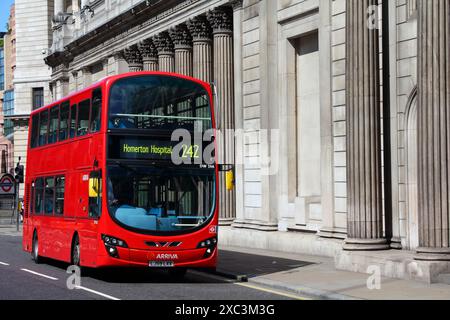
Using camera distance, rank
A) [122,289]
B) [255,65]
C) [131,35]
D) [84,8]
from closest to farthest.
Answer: [122,289] → [255,65] → [131,35] → [84,8]

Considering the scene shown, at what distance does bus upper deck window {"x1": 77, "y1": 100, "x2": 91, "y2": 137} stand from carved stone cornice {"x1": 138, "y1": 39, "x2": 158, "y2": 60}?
769 inches

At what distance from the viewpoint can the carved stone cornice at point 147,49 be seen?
40969 mm

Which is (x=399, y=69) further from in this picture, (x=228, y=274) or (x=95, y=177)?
(x=95, y=177)

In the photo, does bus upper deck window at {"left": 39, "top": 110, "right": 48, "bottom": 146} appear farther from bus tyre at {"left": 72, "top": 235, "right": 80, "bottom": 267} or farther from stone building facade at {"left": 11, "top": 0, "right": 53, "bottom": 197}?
stone building facade at {"left": 11, "top": 0, "right": 53, "bottom": 197}

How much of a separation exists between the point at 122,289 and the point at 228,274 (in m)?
3.30

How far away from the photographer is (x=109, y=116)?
763 inches

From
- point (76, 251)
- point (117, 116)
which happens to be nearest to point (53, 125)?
point (76, 251)

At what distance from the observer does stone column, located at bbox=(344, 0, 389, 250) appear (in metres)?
20.8

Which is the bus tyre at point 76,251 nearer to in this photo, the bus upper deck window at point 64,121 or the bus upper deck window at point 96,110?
the bus upper deck window at point 64,121

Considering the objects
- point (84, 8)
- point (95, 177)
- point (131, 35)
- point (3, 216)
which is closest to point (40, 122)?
point (95, 177)

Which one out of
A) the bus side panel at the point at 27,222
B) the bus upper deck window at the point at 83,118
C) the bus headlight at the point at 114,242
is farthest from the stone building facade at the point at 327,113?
the bus side panel at the point at 27,222

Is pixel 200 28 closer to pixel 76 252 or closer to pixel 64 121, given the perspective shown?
pixel 64 121

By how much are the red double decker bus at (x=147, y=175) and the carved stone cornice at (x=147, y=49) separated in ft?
66.3

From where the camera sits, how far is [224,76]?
3319 centimetres
